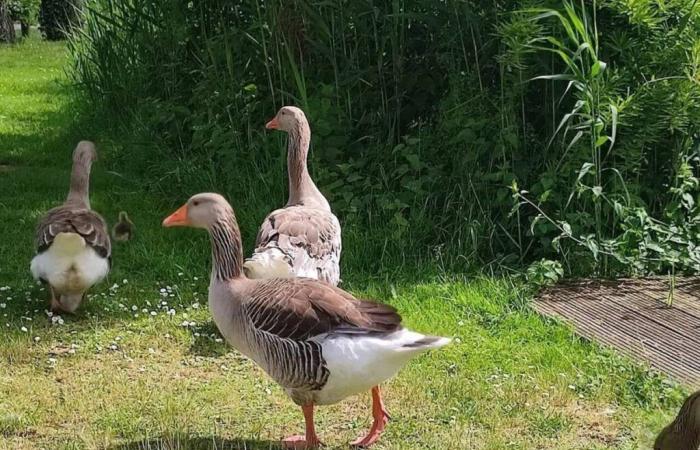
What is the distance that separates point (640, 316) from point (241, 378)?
255cm

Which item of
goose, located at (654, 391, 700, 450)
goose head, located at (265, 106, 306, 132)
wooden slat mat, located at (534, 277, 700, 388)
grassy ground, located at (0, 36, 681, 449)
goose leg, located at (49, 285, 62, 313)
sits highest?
goose head, located at (265, 106, 306, 132)

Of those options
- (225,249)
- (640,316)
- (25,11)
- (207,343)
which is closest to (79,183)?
(207,343)

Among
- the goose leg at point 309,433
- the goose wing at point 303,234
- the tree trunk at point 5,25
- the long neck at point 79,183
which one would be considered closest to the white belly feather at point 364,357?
the goose leg at point 309,433

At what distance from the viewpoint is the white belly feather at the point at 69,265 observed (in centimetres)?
555

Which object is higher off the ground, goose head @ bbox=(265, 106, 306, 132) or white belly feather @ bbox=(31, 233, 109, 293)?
goose head @ bbox=(265, 106, 306, 132)

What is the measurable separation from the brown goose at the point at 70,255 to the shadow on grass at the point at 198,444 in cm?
166

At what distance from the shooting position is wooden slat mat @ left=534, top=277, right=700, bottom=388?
5.13 m

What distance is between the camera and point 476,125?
6824mm

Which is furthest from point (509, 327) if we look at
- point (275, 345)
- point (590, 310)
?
point (275, 345)

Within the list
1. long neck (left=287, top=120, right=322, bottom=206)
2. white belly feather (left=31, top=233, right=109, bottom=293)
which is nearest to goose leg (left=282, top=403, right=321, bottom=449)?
white belly feather (left=31, top=233, right=109, bottom=293)

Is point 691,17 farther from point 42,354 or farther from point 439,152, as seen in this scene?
→ point 42,354

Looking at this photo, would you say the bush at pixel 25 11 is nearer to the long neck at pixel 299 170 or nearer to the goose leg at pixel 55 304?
the long neck at pixel 299 170

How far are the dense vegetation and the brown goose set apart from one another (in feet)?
5.36

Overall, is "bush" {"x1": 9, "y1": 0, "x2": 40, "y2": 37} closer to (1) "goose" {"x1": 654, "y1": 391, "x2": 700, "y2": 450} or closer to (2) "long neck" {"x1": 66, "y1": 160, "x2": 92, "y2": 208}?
(2) "long neck" {"x1": 66, "y1": 160, "x2": 92, "y2": 208}
